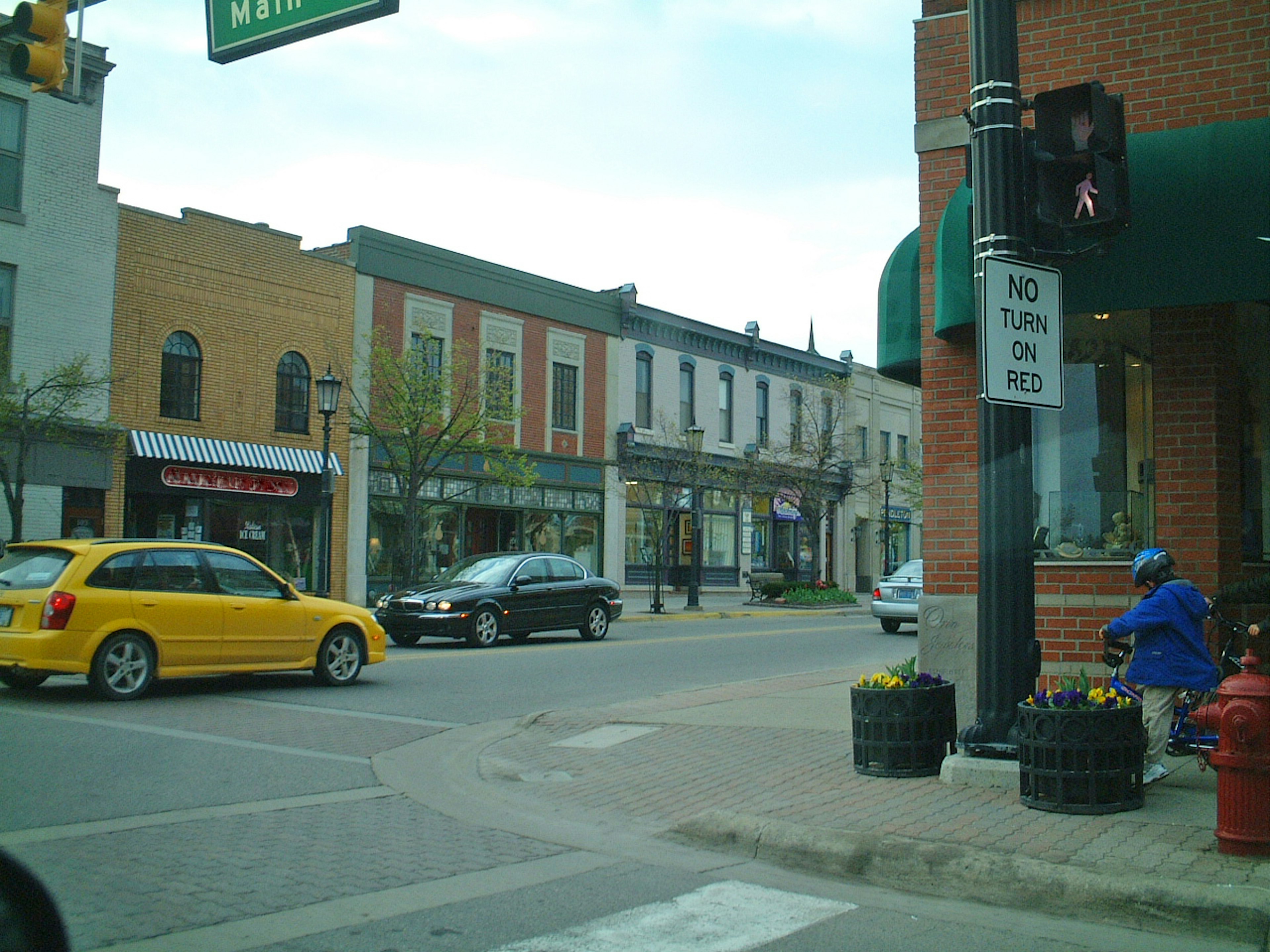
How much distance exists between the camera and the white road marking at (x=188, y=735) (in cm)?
916

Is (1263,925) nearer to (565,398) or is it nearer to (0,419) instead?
(0,419)

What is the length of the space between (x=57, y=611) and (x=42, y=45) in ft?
16.8

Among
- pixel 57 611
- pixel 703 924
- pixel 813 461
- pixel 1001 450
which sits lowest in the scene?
pixel 703 924

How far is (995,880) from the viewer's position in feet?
18.2

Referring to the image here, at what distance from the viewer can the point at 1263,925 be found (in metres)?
4.92

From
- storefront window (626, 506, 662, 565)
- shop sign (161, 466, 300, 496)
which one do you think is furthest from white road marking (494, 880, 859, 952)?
storefront window (626, 506, 662, 565)

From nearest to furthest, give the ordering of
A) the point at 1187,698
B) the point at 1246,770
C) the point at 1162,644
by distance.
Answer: the point at 1246,770 → the point at 1162,644 → the point at 1187,698

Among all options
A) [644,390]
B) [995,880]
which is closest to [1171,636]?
[995,880]

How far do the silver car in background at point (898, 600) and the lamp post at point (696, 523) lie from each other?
23.4ft

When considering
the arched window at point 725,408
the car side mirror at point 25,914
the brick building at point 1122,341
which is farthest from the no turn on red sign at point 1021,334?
the arched window at point 725,408

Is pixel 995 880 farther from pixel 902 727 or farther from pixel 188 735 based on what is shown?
pixel 188 735

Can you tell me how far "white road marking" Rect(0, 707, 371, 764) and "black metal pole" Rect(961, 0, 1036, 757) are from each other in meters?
4.64

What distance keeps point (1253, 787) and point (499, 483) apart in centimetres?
2686

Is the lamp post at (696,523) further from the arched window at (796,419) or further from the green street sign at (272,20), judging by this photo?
the green street sign at (272,20)
